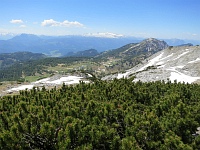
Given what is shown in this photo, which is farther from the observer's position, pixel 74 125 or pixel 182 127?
pixel 182 127

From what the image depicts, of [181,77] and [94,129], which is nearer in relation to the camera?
[94,129]

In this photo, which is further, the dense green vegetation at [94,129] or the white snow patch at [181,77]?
the white snow patch at [181,77]

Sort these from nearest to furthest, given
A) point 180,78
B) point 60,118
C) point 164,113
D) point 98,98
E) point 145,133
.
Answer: point 145,133 < point 60,118 < point 164,113 < point 98,98 < point 180,78

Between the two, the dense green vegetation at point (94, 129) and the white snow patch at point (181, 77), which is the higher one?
the dense green vegetation at point (94, 129)

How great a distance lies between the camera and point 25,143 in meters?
13.6

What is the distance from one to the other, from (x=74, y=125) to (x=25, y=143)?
10.1 ft

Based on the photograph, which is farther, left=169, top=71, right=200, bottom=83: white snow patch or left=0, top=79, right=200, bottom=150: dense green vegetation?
left=169, top=71, right=200, bottom=83: white snow patch

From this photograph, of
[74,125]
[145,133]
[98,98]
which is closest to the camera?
[74,125]

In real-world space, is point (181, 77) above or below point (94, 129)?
below

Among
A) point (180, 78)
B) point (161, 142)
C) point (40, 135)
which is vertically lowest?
point (180, 78)

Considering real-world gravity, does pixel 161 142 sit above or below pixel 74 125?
below

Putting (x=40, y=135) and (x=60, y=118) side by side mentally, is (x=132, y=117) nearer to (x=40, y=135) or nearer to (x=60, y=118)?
(x=60, y=118)

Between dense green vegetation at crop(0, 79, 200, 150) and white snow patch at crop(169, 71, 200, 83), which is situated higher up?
dense green vegetation at crop(0, 79, 200, 150)

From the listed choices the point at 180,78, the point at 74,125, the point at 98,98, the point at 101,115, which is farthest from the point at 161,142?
the point at 180,78
